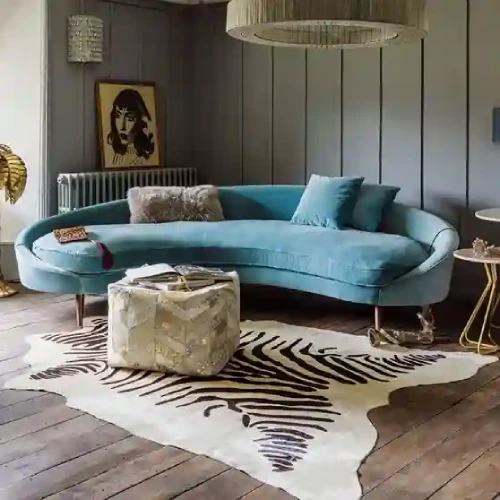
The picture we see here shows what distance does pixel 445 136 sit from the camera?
531 cm

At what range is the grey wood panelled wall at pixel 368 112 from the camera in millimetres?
5152

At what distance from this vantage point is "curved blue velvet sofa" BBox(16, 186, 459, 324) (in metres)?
4.26

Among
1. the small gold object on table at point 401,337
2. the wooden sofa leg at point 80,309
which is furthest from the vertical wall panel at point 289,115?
the wooden sofa leg at point 80,309

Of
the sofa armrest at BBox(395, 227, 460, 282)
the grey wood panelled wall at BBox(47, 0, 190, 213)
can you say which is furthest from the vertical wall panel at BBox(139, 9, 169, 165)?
the sofa armrest at BBox(395, 227, 460, 282)

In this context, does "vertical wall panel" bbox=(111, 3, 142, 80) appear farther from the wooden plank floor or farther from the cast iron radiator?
the wooden plank floor

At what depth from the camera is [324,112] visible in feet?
19.3

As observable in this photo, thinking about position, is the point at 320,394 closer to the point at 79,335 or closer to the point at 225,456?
the point at 225,456

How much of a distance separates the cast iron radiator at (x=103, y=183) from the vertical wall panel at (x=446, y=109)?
214cm

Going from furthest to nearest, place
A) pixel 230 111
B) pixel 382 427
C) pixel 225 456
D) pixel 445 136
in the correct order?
pixel 230 111, pixel 445 136, pixel 382 427, pixel 225 456

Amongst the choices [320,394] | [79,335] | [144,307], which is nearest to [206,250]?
[79,335]

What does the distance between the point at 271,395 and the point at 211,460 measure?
0.72 metres

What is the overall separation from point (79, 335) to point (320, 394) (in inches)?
62.7

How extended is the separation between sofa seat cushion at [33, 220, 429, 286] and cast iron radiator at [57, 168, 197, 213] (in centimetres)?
82

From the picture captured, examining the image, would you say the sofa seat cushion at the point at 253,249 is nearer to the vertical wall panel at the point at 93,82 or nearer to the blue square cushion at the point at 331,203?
the blue square cushion at the point at 331,203
